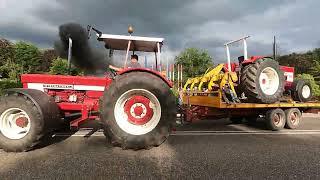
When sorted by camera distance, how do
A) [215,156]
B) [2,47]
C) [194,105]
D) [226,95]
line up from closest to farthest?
[215,156], [226,95], [194,105], [2,47]

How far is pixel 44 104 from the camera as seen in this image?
5.72 metres

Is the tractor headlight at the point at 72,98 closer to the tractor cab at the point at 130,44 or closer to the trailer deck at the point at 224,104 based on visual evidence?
the tractor cab at the point at 130,44

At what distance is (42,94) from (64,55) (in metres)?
1.01

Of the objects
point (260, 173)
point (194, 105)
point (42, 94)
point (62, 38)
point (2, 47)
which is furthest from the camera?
point (2, 47)

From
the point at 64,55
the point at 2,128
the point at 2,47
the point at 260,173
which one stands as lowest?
the point at 260,173

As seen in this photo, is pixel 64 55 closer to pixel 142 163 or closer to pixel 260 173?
pixel 142 163

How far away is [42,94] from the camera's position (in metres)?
5.94

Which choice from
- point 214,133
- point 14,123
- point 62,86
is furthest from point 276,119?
point 14,123

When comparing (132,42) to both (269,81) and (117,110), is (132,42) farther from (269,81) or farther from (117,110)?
(269,81)

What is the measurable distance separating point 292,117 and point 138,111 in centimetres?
533

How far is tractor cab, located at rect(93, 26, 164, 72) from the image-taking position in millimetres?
6379

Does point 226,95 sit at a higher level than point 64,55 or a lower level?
lower

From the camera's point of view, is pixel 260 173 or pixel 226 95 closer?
pixel 260 173

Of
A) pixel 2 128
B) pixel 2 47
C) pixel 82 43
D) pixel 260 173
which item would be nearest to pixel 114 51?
pixel 82 43
